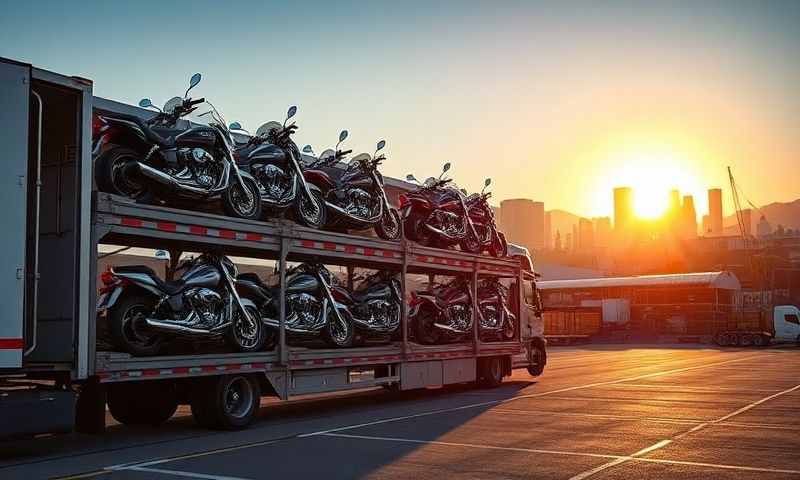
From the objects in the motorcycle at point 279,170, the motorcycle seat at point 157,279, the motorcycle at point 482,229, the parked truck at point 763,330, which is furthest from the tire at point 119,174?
the parked truck at point 763,330

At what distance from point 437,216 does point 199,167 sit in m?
6.45

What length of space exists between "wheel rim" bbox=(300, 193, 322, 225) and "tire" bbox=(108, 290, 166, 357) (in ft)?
10.7

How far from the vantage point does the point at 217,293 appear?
11.7 m

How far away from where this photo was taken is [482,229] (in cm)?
1866

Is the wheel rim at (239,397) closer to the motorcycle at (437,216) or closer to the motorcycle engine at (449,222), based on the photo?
the motorcycle at (437,216)

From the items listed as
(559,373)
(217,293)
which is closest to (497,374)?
(559,373)

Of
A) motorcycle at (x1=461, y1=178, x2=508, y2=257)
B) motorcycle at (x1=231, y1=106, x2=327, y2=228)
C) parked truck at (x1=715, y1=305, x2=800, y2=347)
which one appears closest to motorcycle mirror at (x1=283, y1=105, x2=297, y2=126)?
motorcycle at (x1=231, y1=106, x2=327, y2=228)

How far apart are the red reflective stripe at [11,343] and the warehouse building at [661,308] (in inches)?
2011

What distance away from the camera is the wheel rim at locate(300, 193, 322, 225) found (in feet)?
44.1

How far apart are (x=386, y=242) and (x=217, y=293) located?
4051 mm

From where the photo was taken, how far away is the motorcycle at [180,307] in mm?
10422

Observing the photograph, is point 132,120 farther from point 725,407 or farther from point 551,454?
point 725,407

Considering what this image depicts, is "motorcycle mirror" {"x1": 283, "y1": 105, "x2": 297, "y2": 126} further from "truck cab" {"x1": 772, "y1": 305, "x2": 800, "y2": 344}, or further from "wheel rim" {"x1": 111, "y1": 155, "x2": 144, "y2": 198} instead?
"truck cab" {"x1": 772, "y1": 305, "x2": 800, "y2": 344}

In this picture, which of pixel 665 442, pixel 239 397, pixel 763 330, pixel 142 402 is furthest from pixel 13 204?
pixel 763 330
